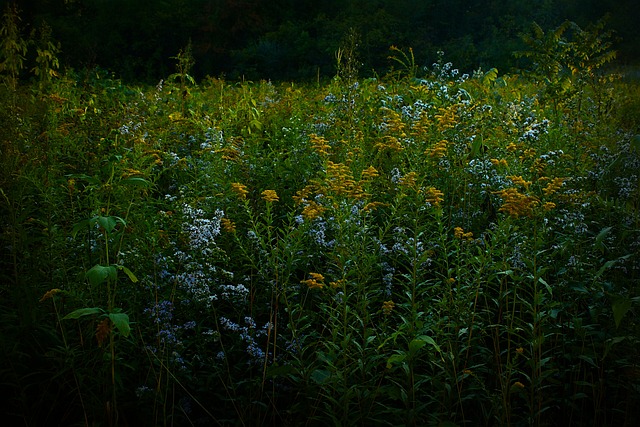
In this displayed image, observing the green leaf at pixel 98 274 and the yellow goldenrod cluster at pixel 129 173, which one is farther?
the yellow goldenrod cluster at pixel 129 173

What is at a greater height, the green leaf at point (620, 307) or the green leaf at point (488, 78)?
the green leaf at point (488, 78)

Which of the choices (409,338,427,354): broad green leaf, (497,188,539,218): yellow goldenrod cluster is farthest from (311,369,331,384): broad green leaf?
(497,188,539,218): yellow goldenrod cluster

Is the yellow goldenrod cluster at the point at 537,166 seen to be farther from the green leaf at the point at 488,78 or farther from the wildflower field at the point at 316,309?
the green leaf at the point at 488,78

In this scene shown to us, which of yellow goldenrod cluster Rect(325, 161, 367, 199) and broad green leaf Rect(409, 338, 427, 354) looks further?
yellow goldenrod cluster Rect(325, 161, 367, 199)

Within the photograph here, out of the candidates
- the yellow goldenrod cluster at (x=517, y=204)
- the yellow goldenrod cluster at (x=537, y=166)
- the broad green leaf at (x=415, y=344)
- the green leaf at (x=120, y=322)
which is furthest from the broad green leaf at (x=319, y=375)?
the yellow goldenrod cluster at (x=537, y=166)

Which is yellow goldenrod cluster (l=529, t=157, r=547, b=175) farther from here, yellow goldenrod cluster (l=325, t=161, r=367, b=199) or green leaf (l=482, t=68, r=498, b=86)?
green leaf (l=482, t=68, r=498, b=86)

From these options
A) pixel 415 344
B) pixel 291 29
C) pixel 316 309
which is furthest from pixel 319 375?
pixel 291 29

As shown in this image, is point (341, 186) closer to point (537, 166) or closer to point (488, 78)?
point (537, 166)

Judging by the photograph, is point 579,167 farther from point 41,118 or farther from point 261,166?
point 41,118

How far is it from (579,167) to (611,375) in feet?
5.38

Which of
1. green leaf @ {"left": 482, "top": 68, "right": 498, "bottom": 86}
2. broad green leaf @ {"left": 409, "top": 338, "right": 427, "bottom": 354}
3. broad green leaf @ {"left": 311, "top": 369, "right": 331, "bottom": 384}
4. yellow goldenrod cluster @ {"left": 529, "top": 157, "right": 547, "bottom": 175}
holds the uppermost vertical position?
green leaf @ {"left": 482, "top": 68, "right": 498, "bottom": 86}

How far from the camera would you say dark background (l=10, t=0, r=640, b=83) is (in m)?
22.9

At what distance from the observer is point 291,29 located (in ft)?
82.7

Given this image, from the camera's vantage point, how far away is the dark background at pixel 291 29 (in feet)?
75.0
